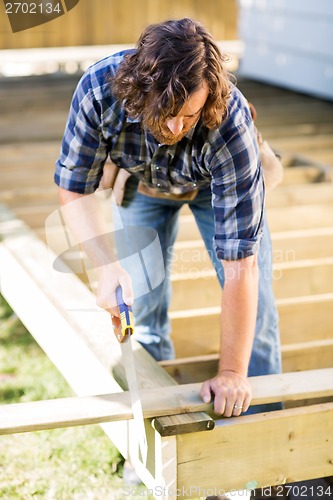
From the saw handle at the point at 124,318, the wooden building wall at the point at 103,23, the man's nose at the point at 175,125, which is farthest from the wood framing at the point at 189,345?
the wooden building wall at the point at 103,23

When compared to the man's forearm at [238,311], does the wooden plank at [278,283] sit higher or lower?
Answer: lower

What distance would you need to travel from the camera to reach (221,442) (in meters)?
2.06

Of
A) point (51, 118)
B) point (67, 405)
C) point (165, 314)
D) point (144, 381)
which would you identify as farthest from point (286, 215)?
point (51, 118)

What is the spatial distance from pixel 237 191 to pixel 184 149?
0.71 feet

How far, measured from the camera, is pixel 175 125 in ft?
5.67

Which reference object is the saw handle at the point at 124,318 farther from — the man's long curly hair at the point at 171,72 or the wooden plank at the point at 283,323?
the wooden plank at the point at 283,323

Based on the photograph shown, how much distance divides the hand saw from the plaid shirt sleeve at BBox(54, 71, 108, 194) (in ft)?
1.32

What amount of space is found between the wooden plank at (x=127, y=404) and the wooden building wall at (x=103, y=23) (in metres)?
7.06

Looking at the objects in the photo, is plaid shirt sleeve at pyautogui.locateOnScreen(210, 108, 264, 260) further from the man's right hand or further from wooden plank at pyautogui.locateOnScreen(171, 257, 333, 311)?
wooden plank at pyautogui.locateOnScreen(171, 257, 333, 311)

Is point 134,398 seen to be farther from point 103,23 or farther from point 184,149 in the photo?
point 103,23

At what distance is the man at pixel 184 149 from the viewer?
170 centimetres

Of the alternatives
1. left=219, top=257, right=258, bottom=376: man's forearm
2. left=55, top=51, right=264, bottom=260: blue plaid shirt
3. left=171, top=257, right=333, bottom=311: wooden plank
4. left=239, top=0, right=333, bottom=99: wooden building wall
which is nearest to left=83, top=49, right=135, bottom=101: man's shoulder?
left=55, top=51, right=264, bottom=260: blue plaid shirt

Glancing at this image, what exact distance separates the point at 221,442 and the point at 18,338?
191 cm

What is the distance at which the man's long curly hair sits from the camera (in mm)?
1666
